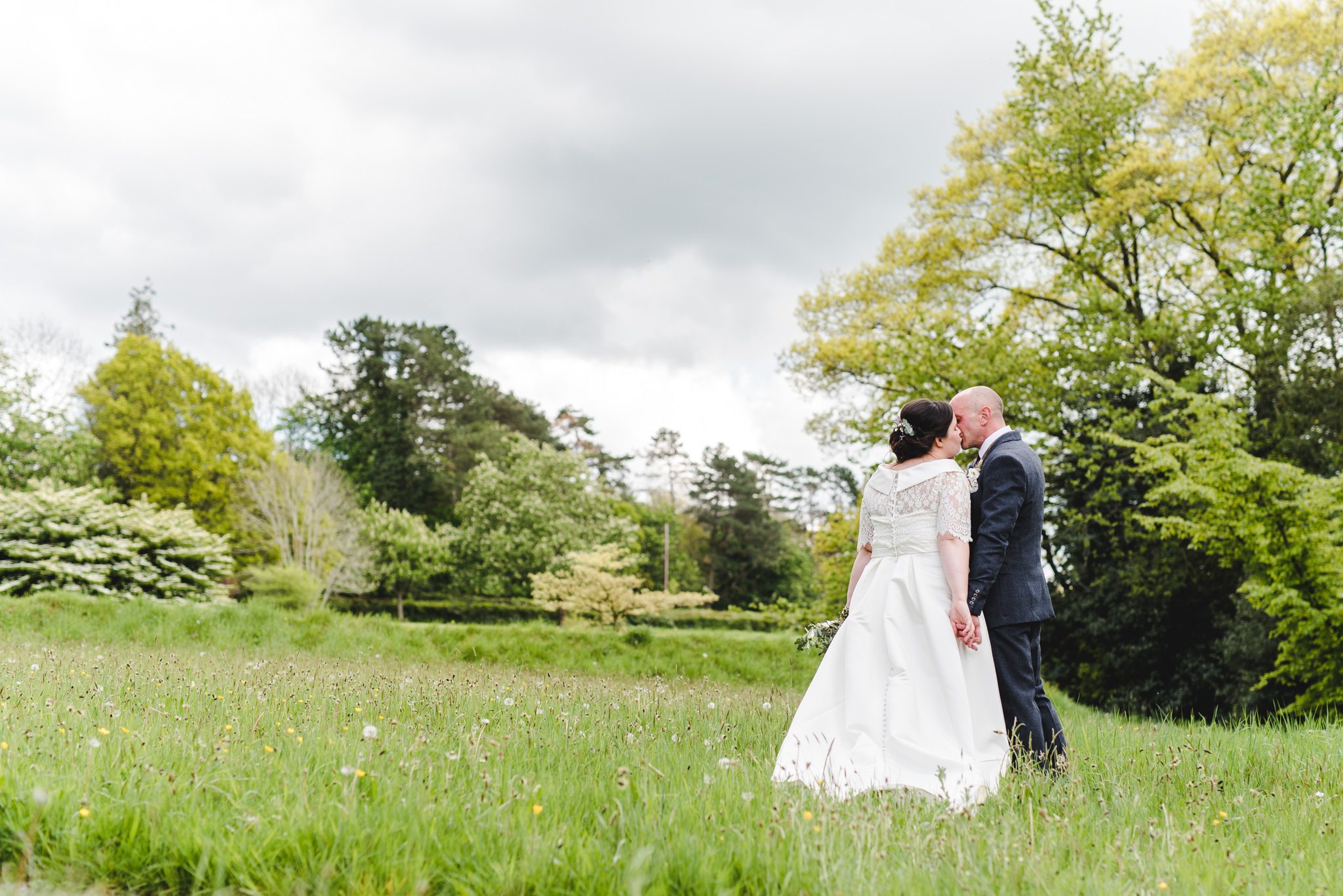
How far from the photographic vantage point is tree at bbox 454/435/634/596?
2888 cm

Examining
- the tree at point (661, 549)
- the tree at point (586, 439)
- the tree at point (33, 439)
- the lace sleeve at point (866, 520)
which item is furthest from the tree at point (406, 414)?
the lace sleeve at point (866, 520)

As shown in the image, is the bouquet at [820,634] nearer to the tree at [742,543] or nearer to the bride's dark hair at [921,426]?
the bride's dark hair at [921,426]

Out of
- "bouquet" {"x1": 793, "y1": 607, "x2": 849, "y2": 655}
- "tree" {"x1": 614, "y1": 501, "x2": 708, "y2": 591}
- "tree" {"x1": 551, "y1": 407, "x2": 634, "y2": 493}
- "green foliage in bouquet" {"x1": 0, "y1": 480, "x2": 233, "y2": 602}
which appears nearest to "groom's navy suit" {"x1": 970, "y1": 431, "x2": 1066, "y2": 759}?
"bouquet" {"x1": 793, "y1": 607, "x2": 849, "y2": 655}

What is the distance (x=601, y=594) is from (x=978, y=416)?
17635 mm

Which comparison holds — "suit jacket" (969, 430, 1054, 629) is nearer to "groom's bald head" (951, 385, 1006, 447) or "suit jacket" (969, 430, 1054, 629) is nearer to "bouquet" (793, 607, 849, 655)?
"groom's bald head" (951, 385, 1006, 447)

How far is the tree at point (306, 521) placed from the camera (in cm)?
2631

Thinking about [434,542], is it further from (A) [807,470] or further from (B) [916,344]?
(A) [807,470]

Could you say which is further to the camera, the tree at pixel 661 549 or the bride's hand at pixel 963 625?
the tree at pixel 661 549

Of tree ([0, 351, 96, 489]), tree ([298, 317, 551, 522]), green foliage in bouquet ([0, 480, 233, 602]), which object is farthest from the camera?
tree ([298, 317, 551, 522])

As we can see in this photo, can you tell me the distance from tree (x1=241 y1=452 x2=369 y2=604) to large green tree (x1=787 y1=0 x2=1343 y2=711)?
19.0 metres

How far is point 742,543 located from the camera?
41875 mm

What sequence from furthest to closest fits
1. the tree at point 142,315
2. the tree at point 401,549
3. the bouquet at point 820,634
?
the tree at point 142,315, the tree at point 401,549, the bouquet at point 820,634

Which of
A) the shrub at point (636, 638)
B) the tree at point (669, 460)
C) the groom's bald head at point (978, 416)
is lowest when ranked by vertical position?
the shrub at point (636, 638)

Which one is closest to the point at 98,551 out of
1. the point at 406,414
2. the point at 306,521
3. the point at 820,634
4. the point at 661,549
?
the point at 306,521
